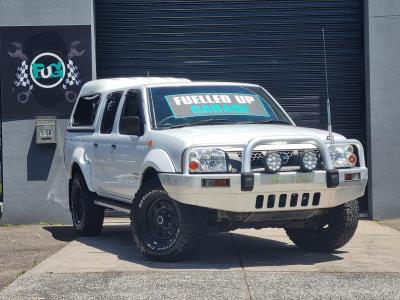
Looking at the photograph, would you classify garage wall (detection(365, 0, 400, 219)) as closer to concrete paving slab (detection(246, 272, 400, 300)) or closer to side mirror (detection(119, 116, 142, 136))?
side mirror (detection(119, 116, 142, 136))

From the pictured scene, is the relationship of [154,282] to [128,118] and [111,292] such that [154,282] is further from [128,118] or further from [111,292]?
[128,118]

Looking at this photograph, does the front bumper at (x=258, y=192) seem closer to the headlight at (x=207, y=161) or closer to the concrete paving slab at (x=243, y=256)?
the headlight at (x=207, y=161)

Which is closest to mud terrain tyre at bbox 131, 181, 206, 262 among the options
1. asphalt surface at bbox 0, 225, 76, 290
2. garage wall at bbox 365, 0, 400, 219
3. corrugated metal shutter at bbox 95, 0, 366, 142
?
asphalt surface at bbox 0, 225, 76, 290

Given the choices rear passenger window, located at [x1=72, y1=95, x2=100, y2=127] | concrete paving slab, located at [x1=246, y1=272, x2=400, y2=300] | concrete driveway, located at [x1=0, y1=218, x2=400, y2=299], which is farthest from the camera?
rear passenger window, located at [x1=72, y1=95, x2=100, y2=127]

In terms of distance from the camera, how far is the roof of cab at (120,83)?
9.88m

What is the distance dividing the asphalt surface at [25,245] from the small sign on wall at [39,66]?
181 centimetres

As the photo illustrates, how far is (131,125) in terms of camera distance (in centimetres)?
899

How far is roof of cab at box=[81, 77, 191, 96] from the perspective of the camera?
32.4ft

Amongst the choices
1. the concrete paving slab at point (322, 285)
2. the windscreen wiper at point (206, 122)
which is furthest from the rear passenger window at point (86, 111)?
the concrete paving slab at point (322, 285)

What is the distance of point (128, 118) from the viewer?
350 inches

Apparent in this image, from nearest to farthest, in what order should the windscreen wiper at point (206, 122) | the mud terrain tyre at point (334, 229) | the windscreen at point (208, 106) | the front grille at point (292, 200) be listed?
the front grille at point (292, 200) < the mud terrain tyre at point (334, 229) < the windscreen wiper at point (206, 122) < the windscreen at point (208, 106)

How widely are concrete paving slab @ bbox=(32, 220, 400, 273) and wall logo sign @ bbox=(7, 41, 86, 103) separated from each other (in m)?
2.77

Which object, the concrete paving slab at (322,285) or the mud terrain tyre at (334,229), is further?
the mud terrain tyre at (334,229)

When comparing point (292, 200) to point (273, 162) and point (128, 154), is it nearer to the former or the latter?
point (273, 162)
